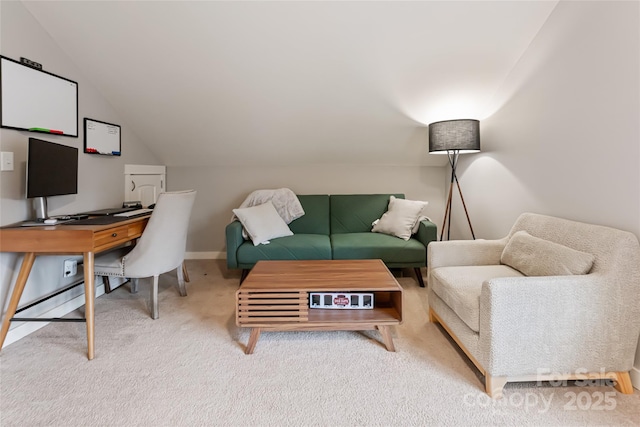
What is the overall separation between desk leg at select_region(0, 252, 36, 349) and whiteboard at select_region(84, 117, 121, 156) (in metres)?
1.06

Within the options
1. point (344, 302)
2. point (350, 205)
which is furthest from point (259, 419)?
point (350, 205)

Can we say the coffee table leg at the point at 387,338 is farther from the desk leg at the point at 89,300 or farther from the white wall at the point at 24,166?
the white wall at the point at 24,166

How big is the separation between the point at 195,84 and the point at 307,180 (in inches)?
63.5

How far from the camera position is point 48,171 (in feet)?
6.81

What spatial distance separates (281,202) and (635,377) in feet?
9.64

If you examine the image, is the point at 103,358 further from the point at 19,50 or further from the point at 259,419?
the point at 19,50

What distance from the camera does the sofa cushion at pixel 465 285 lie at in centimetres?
163

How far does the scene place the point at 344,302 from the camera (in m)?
2.04

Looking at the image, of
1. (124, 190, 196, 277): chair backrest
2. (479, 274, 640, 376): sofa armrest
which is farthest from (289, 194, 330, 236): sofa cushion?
(479, 274, 640, 376): sofa armrest

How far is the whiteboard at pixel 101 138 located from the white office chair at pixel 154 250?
96 centimetres

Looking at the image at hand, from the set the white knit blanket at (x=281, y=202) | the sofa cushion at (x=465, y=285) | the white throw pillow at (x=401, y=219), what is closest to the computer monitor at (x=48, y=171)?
the white knit blanket at (x=281, y=202)

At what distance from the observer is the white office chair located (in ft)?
7.40

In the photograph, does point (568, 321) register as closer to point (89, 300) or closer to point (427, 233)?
point (427, 233)

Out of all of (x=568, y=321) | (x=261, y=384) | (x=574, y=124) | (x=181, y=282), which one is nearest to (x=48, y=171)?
(x=181, y=282)
